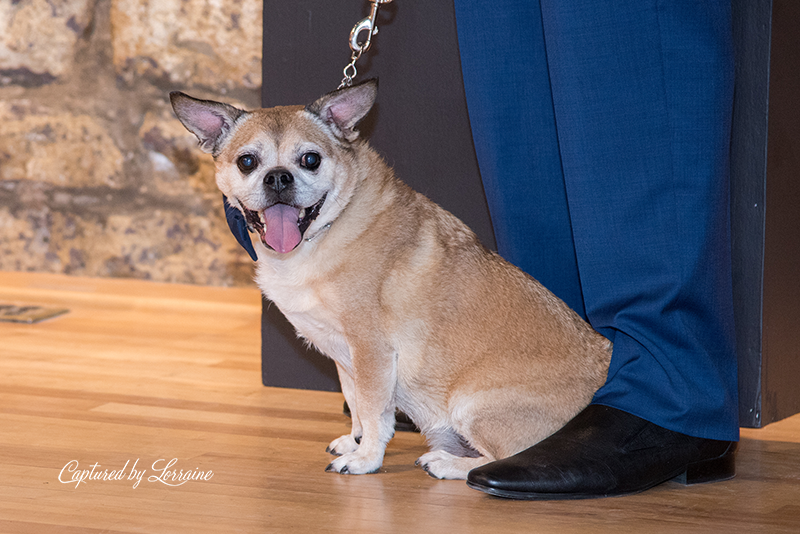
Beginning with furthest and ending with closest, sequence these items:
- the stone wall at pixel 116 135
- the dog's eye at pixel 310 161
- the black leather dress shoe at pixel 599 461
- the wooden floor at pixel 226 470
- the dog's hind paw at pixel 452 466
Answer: the stone wall at pixel 116 135, the dog's eye at pixel 310 161, the dog's hind paw at pixel 452 466, the black leather dress shoe at pixel 599 461, the wooden floor at pixel 226 470

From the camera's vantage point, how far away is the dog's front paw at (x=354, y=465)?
5.80ft

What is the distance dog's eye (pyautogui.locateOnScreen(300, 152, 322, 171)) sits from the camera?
1872 mm

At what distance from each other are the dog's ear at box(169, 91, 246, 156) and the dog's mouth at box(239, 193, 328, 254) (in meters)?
0.22

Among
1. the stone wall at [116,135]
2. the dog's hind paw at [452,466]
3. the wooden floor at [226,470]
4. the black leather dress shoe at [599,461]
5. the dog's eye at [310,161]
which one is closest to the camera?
the wooden floor at [226,470]

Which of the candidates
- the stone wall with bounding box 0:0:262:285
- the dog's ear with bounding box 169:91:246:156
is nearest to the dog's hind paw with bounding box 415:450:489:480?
the dog's ear with bounding box 169:91:246:156

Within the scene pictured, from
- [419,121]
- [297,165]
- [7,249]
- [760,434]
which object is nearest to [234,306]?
[7,249]

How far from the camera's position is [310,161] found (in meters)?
1.88

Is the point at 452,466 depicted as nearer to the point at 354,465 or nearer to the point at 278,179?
the point at 354,465

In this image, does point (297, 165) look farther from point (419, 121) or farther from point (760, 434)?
point (760, 434)

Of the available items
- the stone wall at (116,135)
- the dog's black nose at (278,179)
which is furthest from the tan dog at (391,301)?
the stone wall at (116,135)

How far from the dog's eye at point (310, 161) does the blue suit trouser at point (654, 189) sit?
0.54 metres

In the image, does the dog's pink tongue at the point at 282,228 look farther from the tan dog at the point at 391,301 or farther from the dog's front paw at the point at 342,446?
the dog's front paw at the point at 342,446

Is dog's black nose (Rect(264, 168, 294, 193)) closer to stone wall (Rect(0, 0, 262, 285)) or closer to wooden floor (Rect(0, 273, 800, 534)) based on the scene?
wooden floor (Rect(0, 273, 800, 534))

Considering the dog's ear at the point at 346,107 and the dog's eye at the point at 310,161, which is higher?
the dog's ear at the point at 346,107
